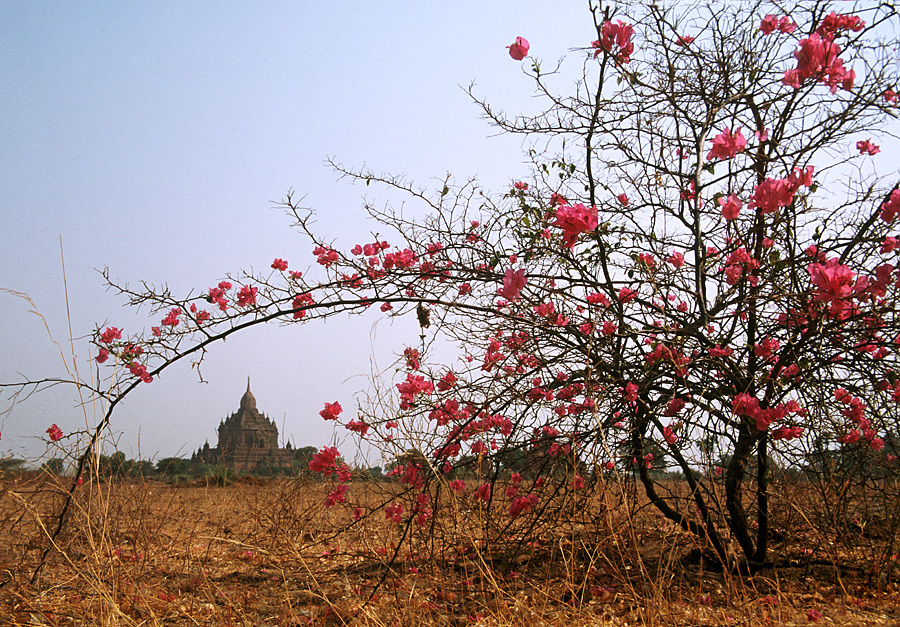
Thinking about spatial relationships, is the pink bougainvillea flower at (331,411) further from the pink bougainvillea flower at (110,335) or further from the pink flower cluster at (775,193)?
the pink flower cluster at (775,193)

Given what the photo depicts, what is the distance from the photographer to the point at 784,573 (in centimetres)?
271

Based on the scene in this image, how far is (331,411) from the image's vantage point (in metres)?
3.24

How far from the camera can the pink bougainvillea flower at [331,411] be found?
3.23 m

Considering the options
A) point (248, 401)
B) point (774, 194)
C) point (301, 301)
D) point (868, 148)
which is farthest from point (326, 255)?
point (248, 401)

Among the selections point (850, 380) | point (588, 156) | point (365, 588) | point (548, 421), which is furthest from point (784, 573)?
point (588, 156)

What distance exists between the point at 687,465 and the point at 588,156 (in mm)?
1529

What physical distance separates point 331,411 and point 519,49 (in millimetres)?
2157

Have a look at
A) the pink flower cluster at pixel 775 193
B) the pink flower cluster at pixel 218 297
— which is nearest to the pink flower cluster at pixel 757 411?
the pink flower cluster at pixel 775 193

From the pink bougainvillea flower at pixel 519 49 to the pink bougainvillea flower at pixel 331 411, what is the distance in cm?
209

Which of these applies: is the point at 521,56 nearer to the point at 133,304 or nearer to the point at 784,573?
the point at 133,304

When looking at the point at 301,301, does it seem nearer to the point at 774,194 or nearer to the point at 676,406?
the point at 676,406

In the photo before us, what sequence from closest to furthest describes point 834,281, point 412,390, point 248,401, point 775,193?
point 834,281 → point 775,193 → point 412,390 → point 248,401

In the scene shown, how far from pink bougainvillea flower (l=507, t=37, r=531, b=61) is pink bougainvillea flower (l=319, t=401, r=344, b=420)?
6.85 ft

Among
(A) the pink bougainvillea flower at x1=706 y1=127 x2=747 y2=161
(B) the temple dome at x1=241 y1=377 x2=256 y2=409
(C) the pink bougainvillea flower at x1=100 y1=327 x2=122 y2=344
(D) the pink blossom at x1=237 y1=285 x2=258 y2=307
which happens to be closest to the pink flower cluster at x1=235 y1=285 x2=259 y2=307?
(D) the pink blossom at x1=237 y1=285 x2=258 y2=307
